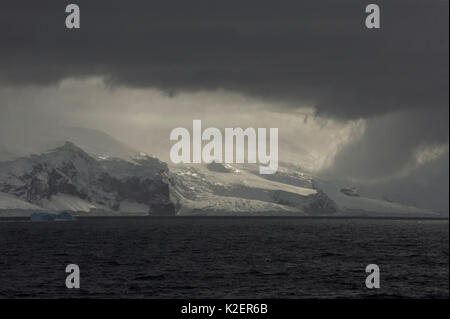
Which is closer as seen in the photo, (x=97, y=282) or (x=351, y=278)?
(x=97, y=282)

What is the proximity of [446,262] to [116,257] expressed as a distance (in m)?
65.4

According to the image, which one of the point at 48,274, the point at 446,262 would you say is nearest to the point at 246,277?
the point at 48,274

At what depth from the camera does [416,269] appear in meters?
127

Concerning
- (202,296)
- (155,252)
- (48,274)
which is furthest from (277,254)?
(202,296)

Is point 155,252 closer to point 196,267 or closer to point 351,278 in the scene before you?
point 196,267
